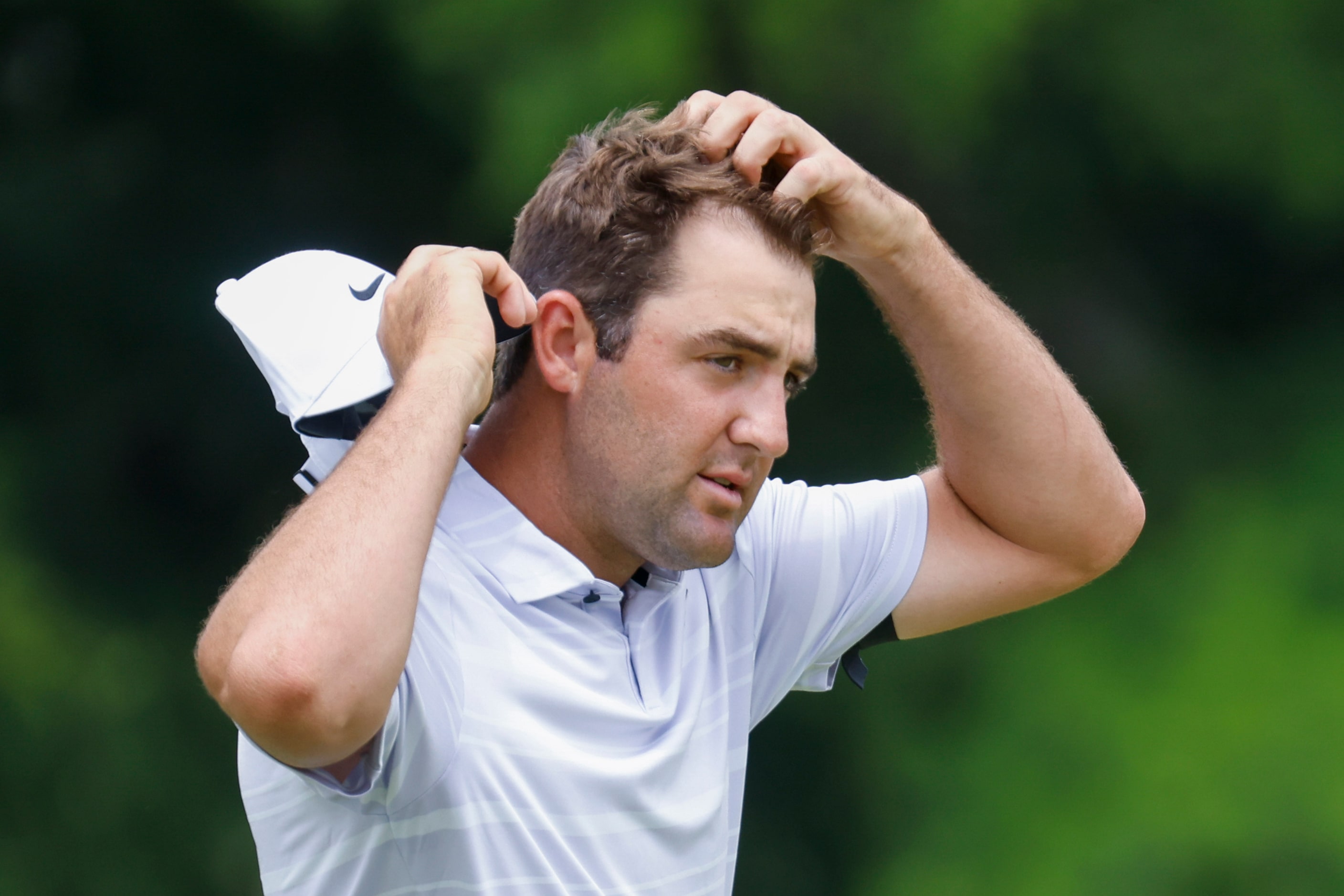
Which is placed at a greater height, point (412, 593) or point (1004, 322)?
point (1004, 322)

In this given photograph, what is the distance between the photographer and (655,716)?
143 centimetres

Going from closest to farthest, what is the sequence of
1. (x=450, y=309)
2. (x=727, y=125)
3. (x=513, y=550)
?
1. (x=450, y=309)
2. (x=513, y=550)
3. (x=727, y=125)

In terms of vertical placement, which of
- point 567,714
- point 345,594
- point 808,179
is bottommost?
point 567,714

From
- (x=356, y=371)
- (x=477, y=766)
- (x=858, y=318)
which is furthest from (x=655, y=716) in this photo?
(x=858, y=318)

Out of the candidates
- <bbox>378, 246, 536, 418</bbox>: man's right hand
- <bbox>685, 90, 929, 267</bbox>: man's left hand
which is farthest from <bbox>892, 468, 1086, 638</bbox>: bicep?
<bbox>378, 246, 536, 418</bbox>: man's right hand

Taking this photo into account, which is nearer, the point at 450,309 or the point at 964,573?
the point at 450,309

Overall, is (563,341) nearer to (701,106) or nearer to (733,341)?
(733,341)

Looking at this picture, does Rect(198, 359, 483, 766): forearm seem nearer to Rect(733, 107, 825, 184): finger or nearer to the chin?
the chin

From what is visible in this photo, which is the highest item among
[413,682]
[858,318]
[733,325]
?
[733,325]

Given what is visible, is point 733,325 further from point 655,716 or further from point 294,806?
point 294,806

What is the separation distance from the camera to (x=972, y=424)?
1.74 m

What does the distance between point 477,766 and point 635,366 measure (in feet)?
1.55

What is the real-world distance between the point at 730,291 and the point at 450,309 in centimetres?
32

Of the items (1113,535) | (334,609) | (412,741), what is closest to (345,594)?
(334,609)
